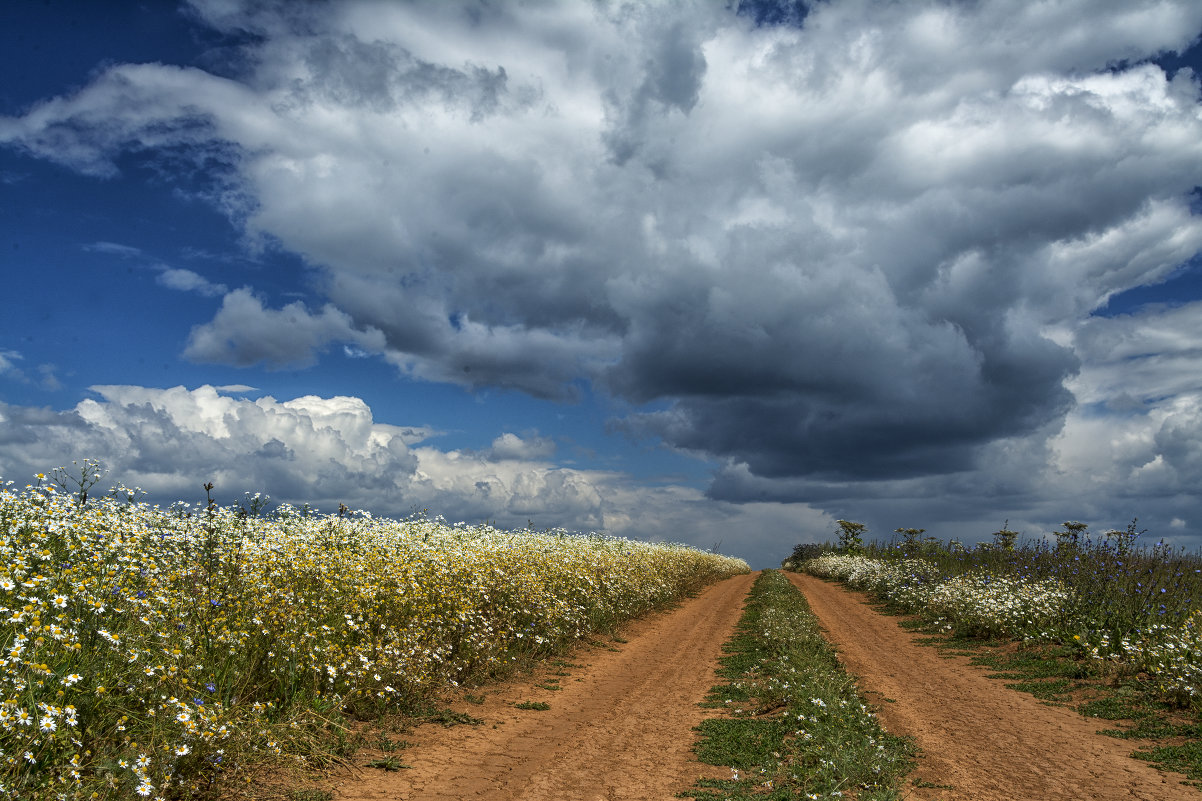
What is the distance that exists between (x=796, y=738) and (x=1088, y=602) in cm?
994

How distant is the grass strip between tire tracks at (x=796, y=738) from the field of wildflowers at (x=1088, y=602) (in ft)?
14.9

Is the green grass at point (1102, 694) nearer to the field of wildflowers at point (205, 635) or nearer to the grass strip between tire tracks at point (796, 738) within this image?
the grass strip between tire tracks at point (796, 738)

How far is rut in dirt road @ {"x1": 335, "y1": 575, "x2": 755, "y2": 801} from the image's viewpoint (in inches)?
251

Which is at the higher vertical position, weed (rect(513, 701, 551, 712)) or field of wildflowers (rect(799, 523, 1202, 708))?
field of wildflowers (rect(799, 523, 1202, 708))

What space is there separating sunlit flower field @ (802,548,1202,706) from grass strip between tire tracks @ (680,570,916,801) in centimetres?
456

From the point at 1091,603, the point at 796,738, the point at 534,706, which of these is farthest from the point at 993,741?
the point at 1091,603

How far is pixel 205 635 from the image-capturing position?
21.5 feet

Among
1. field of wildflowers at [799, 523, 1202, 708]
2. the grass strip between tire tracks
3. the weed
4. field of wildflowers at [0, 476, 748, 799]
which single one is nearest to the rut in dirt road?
the weed

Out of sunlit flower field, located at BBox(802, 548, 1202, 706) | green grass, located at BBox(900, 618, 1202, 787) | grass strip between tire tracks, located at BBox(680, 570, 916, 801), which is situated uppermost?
sunlit flower field, located at BBox(802, 548, 1202, 706)

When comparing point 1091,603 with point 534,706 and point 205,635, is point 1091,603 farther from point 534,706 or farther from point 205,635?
point 205,635

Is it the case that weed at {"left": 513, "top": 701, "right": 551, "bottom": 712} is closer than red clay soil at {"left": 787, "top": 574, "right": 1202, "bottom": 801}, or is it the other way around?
red clay soil at {"left": 787, "top": 574, "right": 1202, "bottom": 801}

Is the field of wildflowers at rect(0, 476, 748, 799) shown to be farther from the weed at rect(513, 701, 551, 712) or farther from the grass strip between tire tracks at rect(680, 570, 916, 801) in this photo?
the grass strip between tire tracks at rect(680, 570, 916, 801)

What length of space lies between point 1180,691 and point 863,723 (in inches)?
194

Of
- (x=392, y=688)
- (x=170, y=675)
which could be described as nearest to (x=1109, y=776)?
(x=392, y=688)
